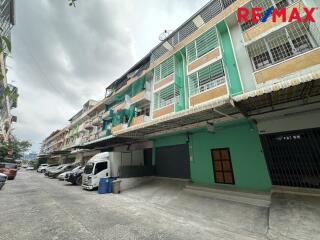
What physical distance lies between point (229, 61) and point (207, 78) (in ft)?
6.23

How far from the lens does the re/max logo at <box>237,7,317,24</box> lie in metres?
8.54

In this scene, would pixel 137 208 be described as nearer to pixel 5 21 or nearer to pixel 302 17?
pixel 302 17

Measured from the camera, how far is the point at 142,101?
18.1m

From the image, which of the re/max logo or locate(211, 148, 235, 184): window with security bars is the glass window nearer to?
locate(211, 148, 235, 184): window with security bars

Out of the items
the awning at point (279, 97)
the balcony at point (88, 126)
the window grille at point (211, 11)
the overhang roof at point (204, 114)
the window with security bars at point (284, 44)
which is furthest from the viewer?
the balcony at point (88, 126)

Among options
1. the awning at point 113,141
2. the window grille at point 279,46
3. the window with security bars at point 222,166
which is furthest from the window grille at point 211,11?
the awning at point 113,141

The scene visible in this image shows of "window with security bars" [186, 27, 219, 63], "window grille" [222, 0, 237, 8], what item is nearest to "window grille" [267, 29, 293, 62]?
"window with security bars" [186, 27, 219, 63]

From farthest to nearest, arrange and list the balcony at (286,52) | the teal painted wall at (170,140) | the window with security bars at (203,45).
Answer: the teal painted wall at (170,140) → the window with security bars at (203,45) → the balcony at (286,52)

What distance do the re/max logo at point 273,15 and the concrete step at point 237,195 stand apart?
9078 millimetres

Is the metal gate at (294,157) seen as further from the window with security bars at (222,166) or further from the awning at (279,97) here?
the window with security bars at (222,166)

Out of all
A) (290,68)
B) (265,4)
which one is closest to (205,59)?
(265,4)

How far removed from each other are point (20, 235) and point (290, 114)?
11739 mm

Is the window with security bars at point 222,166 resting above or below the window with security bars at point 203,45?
below

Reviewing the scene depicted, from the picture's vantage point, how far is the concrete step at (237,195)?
7.56 m
